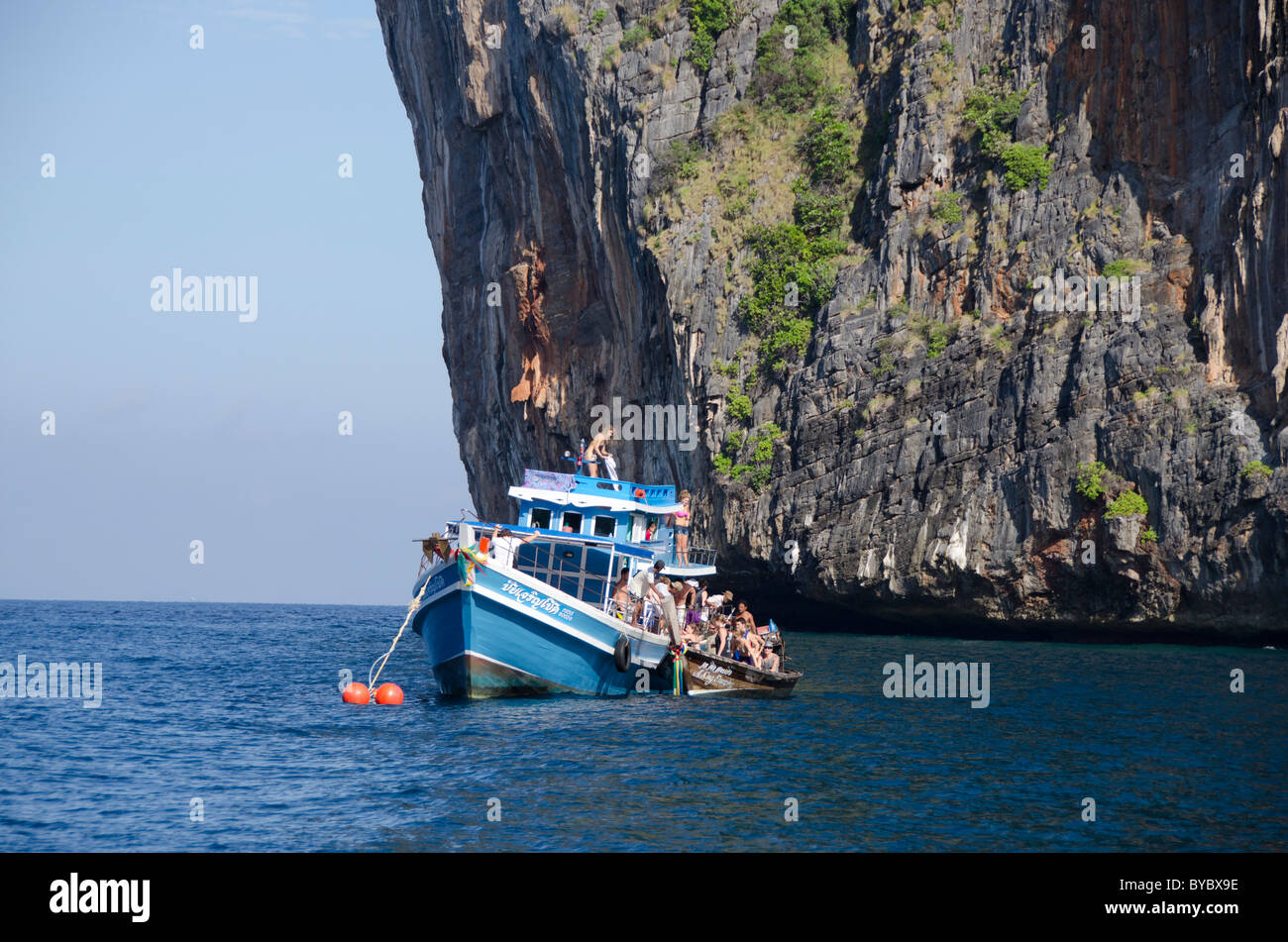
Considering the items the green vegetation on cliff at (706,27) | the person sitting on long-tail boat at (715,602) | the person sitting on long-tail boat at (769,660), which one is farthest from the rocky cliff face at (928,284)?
the person sitting on long-tail boat at (769,660)

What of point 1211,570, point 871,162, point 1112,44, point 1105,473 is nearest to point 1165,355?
point 1105,473

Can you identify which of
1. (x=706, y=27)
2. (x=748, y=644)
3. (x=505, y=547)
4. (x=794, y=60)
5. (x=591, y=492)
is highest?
(x=706, y=27)

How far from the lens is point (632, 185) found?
65.8m

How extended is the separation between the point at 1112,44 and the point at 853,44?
60.0 ft

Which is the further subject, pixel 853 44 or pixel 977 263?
pixel 853 44

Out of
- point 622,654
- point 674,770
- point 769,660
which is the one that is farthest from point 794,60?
point 674,770

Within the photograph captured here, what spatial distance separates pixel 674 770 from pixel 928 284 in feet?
126

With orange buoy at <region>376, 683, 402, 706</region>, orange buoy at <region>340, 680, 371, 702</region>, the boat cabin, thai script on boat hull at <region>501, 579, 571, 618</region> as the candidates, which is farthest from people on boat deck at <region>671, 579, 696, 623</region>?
orange buoy at <region>340, 680, 371, 702</region>

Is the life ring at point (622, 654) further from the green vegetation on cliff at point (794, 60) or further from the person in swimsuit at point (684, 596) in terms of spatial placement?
the green vegetation on cliff at point (794, 60)

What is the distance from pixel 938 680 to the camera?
1375 inches

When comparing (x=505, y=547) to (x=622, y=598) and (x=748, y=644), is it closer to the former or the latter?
(x=622, y=598)

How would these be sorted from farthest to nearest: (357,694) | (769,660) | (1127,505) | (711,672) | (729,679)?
(1127,505), (357,694), (769,660), (729,679), (711,672)

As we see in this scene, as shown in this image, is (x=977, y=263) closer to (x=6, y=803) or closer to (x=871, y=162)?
(x=871, y=162)

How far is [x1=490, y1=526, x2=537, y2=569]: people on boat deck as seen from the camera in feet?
100
